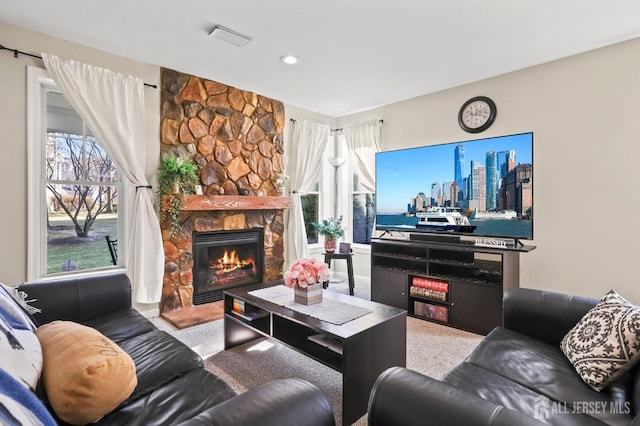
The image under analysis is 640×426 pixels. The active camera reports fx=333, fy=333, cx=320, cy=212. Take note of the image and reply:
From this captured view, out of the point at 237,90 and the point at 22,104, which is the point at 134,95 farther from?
the point at 237,90

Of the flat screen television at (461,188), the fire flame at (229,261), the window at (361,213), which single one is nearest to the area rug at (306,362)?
the flat screen television at (461,188)

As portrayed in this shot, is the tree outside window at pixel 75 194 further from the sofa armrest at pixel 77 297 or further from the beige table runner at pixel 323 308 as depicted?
the beige table runner at pixel 323 308

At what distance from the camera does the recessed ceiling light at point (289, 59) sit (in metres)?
3.14

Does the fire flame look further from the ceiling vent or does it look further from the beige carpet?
the ceiling vent

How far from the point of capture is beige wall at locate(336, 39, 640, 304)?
2.81 m

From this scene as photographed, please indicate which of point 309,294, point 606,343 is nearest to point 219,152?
point 309,294

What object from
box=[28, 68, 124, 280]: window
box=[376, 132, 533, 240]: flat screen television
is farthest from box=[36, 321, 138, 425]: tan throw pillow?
box=[376, 132, 533, 240]: flat screen television

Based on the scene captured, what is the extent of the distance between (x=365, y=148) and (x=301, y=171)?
96cm

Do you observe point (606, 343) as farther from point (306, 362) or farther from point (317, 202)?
point (317, 202)

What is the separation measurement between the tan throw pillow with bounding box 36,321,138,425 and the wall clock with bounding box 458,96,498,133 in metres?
3.77

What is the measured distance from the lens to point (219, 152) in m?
3.88

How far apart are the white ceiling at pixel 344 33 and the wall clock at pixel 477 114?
0.25 metres

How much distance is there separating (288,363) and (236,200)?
205 centimetres

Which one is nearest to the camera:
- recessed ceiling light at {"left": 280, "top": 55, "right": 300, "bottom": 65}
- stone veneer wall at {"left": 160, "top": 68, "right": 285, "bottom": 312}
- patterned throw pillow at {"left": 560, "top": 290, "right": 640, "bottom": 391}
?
patterned throw pillow at {"left": 560, "top": 290, "right": 640, "bottom": 391}
